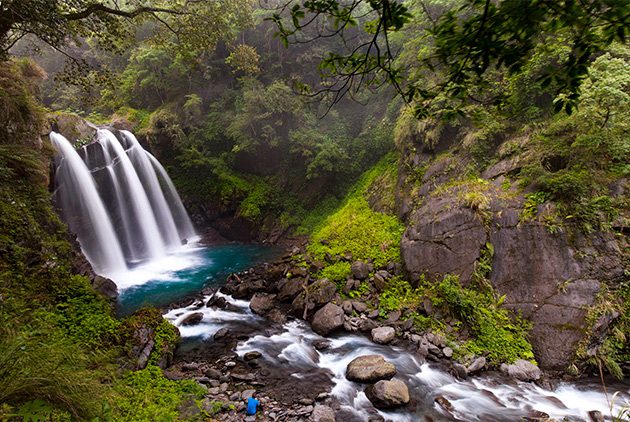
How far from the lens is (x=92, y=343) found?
4719 mm

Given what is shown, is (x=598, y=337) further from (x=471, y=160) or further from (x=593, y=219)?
(x=471, y=160)

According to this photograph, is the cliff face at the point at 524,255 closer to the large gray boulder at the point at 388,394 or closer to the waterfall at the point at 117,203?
the large gray boulder at the point at 388,394

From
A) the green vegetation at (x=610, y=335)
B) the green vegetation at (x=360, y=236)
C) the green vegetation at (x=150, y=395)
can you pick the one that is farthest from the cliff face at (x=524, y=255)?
the green vegetation at (x=150, y=395)

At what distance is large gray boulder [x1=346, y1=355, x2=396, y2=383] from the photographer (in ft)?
17.1

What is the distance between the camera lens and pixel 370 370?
531 cm

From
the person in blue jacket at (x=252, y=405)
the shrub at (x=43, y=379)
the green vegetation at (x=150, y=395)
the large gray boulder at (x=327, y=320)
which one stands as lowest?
the large gray boulder at (x=327, y=320)

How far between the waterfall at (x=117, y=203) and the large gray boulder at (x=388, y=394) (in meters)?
11.7

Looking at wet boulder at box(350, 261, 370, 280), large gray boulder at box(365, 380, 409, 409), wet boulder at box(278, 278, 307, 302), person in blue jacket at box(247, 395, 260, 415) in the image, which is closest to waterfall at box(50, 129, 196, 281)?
wet boulder at box(278, 278, 307, 302)

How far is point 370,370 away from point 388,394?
66cm

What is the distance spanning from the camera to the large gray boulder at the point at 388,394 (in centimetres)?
465

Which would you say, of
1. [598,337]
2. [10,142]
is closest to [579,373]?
[598,337]

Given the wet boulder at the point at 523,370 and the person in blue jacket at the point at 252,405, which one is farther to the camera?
the wet boulder at the point at 523,370

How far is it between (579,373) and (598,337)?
2.67 feet

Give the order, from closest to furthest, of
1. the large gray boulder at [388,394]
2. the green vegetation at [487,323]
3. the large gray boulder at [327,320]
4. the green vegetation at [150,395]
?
the green vegetation at [150,395]
the large gray boulder at [388,394]
the green vegetation at [487,323]
the large gray boulder at [327,320]
